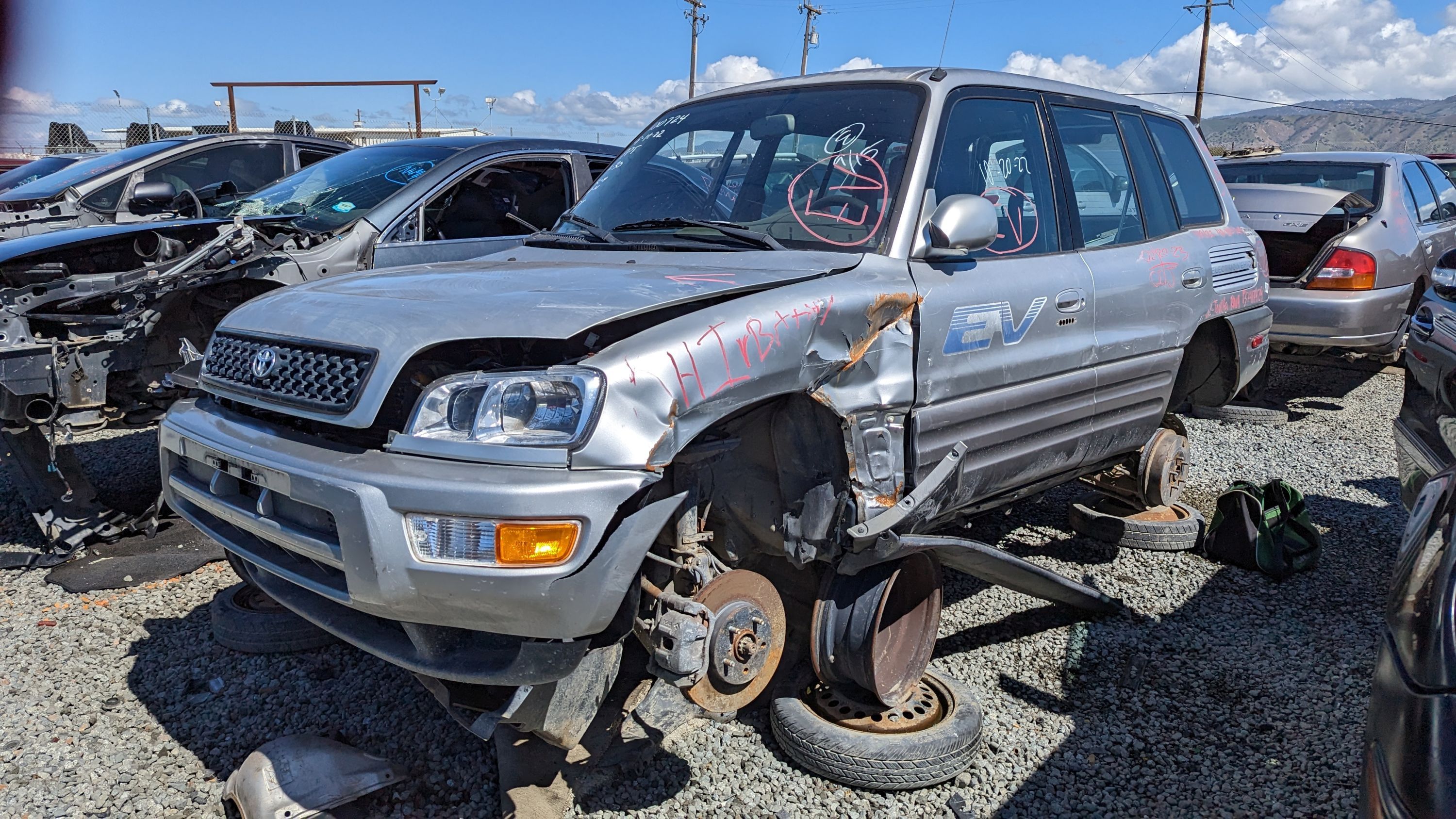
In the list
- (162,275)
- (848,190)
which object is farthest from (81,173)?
(848,190)

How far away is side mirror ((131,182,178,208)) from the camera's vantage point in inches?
208

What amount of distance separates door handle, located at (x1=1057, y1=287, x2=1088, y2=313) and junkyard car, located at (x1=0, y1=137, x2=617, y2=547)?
2107 millimetres

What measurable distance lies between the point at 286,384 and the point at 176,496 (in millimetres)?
676

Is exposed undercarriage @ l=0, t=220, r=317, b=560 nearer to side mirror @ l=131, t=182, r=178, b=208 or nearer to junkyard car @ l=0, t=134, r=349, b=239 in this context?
side mirror @ l=131, t=182, r=178, b=208

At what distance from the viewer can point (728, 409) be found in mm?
2283

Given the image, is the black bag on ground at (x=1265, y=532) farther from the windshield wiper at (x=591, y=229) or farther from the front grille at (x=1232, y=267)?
the windshield wiper at (x=591, y=229)

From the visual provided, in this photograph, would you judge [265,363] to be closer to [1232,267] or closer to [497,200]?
[497,200]

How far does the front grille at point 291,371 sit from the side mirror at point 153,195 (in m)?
3.23

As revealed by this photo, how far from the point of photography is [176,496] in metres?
2.77

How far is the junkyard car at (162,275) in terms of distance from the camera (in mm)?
3902

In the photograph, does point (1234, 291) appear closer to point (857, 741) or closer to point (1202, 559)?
point (1202, 559)

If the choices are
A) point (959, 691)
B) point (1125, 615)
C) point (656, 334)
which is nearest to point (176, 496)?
point (656, 334)

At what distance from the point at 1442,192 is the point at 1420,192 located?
2.23ft

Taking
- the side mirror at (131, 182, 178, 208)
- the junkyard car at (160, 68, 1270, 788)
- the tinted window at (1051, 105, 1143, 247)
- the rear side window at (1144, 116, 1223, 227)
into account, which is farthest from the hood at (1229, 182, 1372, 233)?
the side mirror at (131, 182, 178, 208)
